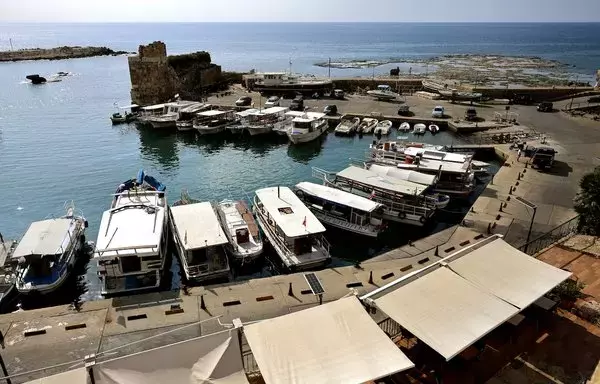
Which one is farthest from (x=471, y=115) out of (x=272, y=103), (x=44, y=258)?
(x=44, y=258)

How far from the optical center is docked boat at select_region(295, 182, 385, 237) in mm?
27344

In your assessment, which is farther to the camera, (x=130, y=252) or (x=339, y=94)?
(x=339, y=94)

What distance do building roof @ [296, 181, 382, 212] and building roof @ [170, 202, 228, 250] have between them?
300 inches

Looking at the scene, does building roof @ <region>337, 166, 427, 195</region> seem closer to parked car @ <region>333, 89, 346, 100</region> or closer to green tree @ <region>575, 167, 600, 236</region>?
green tree @ <region>575, 167, 600, 236</region>

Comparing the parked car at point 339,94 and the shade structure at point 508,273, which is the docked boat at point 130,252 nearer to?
the shade structure at point 508,273

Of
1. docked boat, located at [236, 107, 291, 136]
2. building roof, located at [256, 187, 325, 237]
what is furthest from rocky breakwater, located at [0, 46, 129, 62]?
building roof, located at [256, 187, 325, 237]

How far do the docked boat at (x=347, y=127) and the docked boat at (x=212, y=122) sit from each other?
1515cm

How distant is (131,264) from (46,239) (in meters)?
6.12

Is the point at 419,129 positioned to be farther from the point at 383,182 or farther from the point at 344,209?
the point at 344,209

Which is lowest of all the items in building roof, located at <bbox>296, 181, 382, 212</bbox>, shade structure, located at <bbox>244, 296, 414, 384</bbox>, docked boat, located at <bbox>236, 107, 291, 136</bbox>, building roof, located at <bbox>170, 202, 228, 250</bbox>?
building roof, located at <bbox>170, 202, 228, 250</bbox>

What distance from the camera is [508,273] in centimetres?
1542

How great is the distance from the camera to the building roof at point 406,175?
102 feet

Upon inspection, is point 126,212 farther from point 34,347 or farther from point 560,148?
point 560,148

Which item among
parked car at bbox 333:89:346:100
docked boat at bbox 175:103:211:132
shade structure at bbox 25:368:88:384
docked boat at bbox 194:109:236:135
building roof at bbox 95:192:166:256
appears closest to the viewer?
shade structure at bbox 25:368:88:384
